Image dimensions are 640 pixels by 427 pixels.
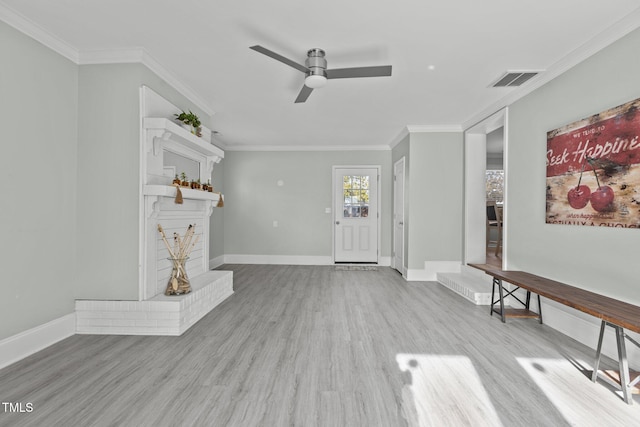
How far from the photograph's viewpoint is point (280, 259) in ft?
21.6

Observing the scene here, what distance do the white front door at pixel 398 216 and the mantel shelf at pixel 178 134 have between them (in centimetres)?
327

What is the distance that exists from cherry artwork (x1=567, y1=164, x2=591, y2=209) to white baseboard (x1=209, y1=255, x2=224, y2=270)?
5629 millimetres

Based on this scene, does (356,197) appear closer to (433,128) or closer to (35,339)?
(433,128)

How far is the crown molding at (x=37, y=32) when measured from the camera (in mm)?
2221

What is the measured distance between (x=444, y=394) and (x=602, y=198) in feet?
6.65

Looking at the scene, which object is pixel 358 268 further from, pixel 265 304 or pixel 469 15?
pixel 469 15

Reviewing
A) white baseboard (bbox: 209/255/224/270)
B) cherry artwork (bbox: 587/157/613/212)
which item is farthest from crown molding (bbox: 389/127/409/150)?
white baseboard (bbox: 209/255/224/270)

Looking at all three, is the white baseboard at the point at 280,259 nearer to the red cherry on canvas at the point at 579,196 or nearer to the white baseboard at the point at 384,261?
the white baseboard at the point at 384,261

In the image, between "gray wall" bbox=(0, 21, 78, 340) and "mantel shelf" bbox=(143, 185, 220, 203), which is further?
"mantel shelf" bbox=(143, 185, 220, 203)

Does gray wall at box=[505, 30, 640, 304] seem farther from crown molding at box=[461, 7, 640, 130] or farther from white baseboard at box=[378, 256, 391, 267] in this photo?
white baseboard at box=[378, 256, 391, 267]

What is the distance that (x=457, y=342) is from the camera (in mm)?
2707

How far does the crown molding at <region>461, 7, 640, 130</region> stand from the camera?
7.33ft

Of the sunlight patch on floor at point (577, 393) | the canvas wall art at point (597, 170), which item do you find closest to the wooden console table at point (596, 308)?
the sunlight patch on floor at point (577, 393)

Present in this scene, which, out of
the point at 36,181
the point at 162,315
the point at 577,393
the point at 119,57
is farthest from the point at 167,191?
the point at 577,393
